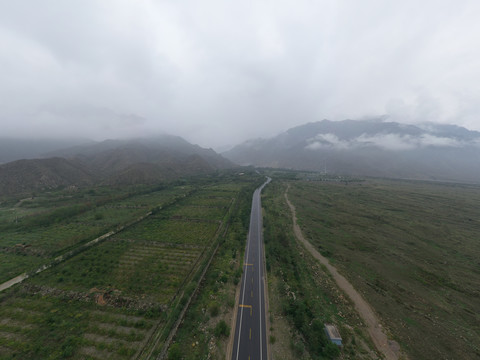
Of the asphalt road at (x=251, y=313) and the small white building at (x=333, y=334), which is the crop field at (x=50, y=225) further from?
the small white building at (x=333, y=334)

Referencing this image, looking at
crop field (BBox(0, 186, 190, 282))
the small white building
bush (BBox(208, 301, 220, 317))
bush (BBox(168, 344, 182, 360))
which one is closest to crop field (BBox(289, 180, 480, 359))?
the small white building

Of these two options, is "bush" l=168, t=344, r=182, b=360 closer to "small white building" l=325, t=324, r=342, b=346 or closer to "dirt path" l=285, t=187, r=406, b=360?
"small white building" l=325, t=324, r=342, b=346

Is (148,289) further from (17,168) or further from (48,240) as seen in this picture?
(17,168)

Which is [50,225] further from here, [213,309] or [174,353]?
[213,309]

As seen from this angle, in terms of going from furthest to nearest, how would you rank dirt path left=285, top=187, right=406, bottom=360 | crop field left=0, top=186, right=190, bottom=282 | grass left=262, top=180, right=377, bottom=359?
crop field left=0, top=186, right=190, bottom=282 → dirt path left=285, top=187, right=406, bottom=360 → grass left=262, top=180, right=377, bottom=359

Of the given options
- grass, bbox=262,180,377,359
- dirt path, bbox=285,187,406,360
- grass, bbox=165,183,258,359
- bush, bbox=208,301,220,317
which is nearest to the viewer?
grass, bbox=165,183,258,359

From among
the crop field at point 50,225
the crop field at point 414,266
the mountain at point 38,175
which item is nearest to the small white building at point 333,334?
the crop field at point 414,266

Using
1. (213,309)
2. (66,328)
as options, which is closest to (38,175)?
(66,328)

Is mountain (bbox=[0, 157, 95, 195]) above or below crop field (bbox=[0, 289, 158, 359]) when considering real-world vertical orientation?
above
